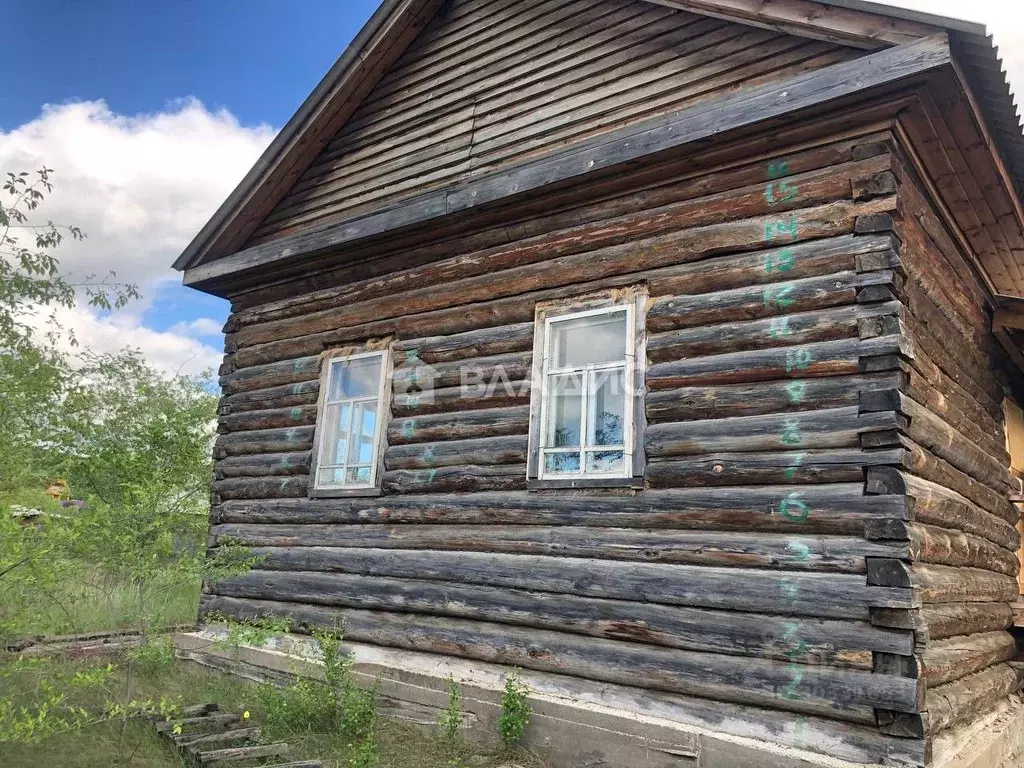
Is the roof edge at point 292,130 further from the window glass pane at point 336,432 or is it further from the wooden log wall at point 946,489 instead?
the wooden log wall at point 946,489

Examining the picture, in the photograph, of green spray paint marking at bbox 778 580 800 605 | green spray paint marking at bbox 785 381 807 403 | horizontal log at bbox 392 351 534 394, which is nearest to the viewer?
green spray paint marking at bbox 778 580 800 605

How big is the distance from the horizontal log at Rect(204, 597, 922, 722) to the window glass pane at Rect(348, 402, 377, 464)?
158 centimetres

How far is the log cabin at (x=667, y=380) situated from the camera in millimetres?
5062

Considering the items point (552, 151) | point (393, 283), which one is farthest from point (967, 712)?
point (393, 283)

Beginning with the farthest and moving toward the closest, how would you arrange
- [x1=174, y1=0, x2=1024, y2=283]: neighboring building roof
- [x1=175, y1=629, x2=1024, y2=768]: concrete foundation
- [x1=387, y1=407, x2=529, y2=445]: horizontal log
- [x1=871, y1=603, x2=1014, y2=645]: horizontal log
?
[x1=387, y1=407, x2=529, y2=445]: horizontal log → [x1=174, y1=0, x2=1024, y2=283]: neighboring building roof → [x1=175, y1=629, x2=1024, y2=768]: concrete foundation → [x1=871, y1=603, x2=1014, y2=645]: horizontal log

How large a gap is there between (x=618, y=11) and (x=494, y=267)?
2.70 meters

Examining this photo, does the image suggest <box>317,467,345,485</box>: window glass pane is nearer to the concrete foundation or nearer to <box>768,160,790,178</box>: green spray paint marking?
the concrete foundation

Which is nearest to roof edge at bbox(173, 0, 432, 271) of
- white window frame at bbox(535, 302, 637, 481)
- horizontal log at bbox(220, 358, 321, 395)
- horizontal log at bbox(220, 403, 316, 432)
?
horizontal log at bbox(220, 358, 321, 395)

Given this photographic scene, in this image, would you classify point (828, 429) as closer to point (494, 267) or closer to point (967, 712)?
point (967, 712)

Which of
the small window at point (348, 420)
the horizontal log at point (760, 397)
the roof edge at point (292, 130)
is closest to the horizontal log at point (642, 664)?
the small window at point (348, 420)

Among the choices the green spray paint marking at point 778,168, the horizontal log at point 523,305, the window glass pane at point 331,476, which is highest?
the green spray paint marking at point 778,168

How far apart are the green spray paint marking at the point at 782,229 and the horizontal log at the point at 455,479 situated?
2732mm

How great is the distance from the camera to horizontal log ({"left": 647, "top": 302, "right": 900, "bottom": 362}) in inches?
205

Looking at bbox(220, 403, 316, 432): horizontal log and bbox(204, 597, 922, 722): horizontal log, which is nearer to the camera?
bbox(204, 597, 922, 722): horizontal log
